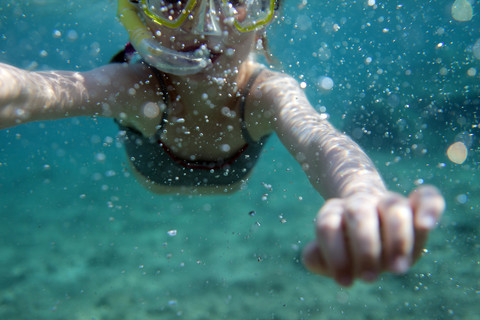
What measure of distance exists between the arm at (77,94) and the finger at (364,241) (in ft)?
6.40

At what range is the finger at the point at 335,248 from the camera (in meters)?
0.96

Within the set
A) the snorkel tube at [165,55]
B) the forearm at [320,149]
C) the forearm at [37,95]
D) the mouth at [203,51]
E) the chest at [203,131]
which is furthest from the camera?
the chest at [203,131]

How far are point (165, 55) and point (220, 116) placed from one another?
0.86 meters

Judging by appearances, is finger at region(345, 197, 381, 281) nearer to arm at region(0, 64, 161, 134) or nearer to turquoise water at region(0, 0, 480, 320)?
arm at region(0, 64, 161, 134)

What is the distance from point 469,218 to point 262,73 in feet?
22.0

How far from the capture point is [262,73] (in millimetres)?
3074

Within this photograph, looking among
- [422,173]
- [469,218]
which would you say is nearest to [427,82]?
[422,173]

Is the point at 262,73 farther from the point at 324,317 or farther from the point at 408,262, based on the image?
the point at 324,317

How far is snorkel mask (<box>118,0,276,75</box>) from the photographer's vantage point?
2486 mm

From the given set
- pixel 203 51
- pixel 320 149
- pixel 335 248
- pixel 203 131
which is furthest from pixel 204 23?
pixel 335 248

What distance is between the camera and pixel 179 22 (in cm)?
261

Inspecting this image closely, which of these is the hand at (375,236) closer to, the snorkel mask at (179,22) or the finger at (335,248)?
the finger at (335,248)

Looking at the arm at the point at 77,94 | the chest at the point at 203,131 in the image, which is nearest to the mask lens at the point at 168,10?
the arm at the point at 77,94

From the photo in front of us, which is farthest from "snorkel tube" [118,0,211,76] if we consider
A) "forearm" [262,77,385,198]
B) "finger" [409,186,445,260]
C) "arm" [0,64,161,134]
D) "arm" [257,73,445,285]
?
"finger" [409,186,445,260]
